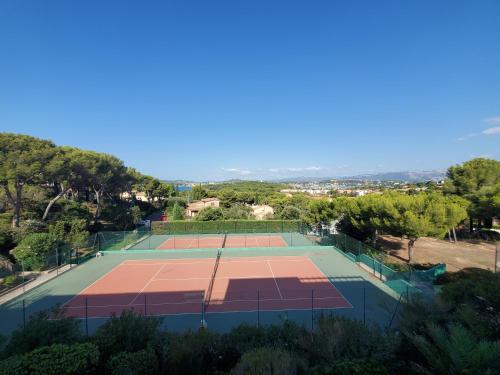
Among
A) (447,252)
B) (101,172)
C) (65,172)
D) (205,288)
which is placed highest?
(101,172)

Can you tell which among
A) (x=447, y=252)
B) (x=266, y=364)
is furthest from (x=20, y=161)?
(x=447, y=252)

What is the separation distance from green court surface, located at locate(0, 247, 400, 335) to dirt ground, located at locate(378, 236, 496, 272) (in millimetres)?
3547

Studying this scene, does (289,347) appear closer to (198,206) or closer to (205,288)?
(205,288)

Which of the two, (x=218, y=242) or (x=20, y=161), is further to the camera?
(x=218, y=242)

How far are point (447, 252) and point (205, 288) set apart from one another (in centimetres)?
1803

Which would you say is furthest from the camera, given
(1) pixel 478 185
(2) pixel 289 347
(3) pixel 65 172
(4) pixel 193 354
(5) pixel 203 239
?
(5) pixel 203 239

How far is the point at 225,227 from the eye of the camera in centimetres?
3089

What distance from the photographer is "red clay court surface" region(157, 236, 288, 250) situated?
2550cm

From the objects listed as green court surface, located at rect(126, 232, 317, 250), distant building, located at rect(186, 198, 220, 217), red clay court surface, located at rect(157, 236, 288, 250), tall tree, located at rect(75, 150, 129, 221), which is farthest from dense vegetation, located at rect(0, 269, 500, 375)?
distant building, located at rect(186, 198, 220, 217)

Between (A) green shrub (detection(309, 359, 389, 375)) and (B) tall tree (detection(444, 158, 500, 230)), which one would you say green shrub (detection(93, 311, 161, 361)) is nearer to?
(A) green shrub (detection(309, 359, 389, 375))

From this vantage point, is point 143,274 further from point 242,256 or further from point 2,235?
point 2,235

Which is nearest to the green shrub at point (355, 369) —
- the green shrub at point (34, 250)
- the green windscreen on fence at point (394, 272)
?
the green windscreen on fence at point (394, 272)

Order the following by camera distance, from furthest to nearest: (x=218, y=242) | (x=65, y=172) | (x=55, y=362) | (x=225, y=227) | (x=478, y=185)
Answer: (x=225, y=227), (x=218, y=242), (x=478, y=185), (x=65, y=172), (x=55, y=362)

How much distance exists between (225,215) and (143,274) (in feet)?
60.8
